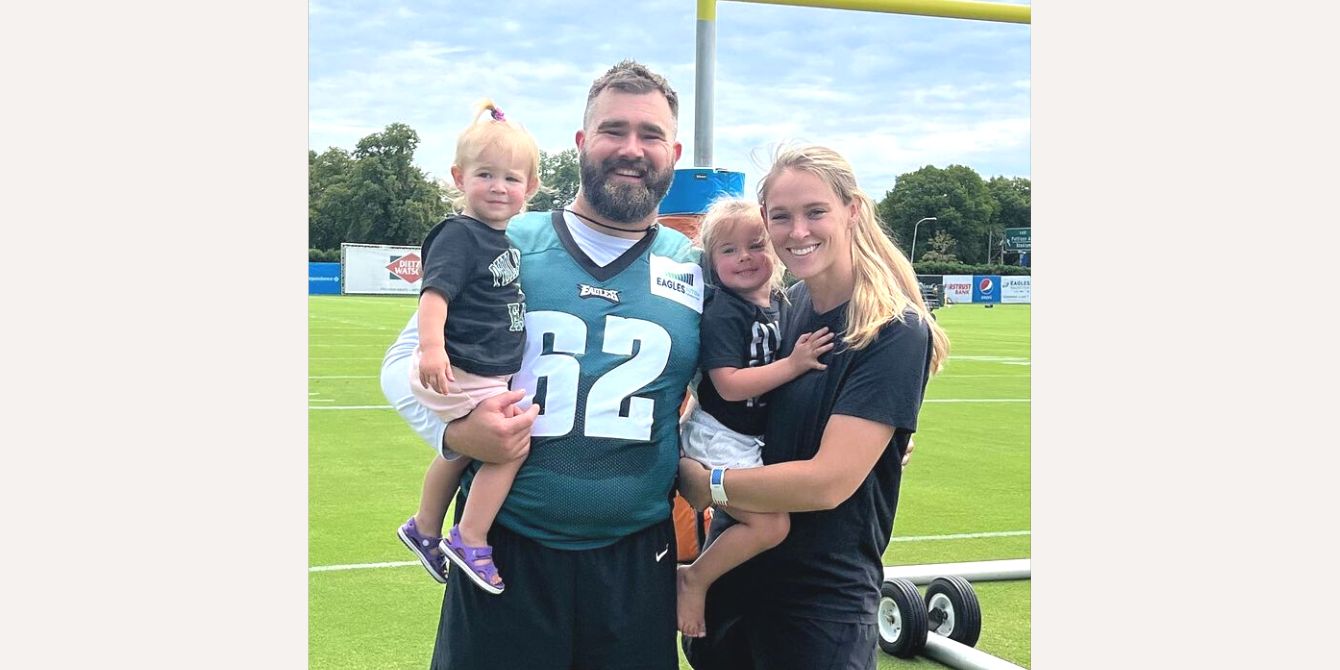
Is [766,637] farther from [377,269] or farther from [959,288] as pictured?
[959,288]

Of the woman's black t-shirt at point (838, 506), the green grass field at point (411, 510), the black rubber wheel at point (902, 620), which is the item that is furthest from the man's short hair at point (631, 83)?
the green grass field at point (411, 510)

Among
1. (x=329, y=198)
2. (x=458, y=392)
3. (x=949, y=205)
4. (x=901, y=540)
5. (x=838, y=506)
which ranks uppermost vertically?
(x=949, y=205)

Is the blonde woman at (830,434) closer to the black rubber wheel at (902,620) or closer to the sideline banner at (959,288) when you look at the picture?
the black rubber wheel at (902,620)

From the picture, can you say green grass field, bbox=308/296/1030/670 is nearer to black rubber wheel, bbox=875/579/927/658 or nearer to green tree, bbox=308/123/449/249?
black rubber wheel, bbox=875/579/927/658

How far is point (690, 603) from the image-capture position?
2570mm

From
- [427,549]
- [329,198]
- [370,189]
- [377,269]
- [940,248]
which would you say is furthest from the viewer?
[940,248]

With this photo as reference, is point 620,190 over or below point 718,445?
over

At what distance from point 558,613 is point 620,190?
0.95 metres

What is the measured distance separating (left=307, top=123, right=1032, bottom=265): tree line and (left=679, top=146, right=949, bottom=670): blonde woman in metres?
0.24

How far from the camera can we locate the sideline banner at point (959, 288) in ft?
147

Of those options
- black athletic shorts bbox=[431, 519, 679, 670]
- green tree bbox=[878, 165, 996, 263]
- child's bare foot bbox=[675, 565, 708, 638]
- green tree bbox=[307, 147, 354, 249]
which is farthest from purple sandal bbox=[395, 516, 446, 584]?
green tree bbox=[878, 165, 996, 263]

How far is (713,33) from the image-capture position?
405 cm

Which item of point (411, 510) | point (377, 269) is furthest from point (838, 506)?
point (377, 269)

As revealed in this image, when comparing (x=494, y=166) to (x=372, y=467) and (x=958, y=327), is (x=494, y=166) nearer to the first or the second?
(x=372, y=467)
